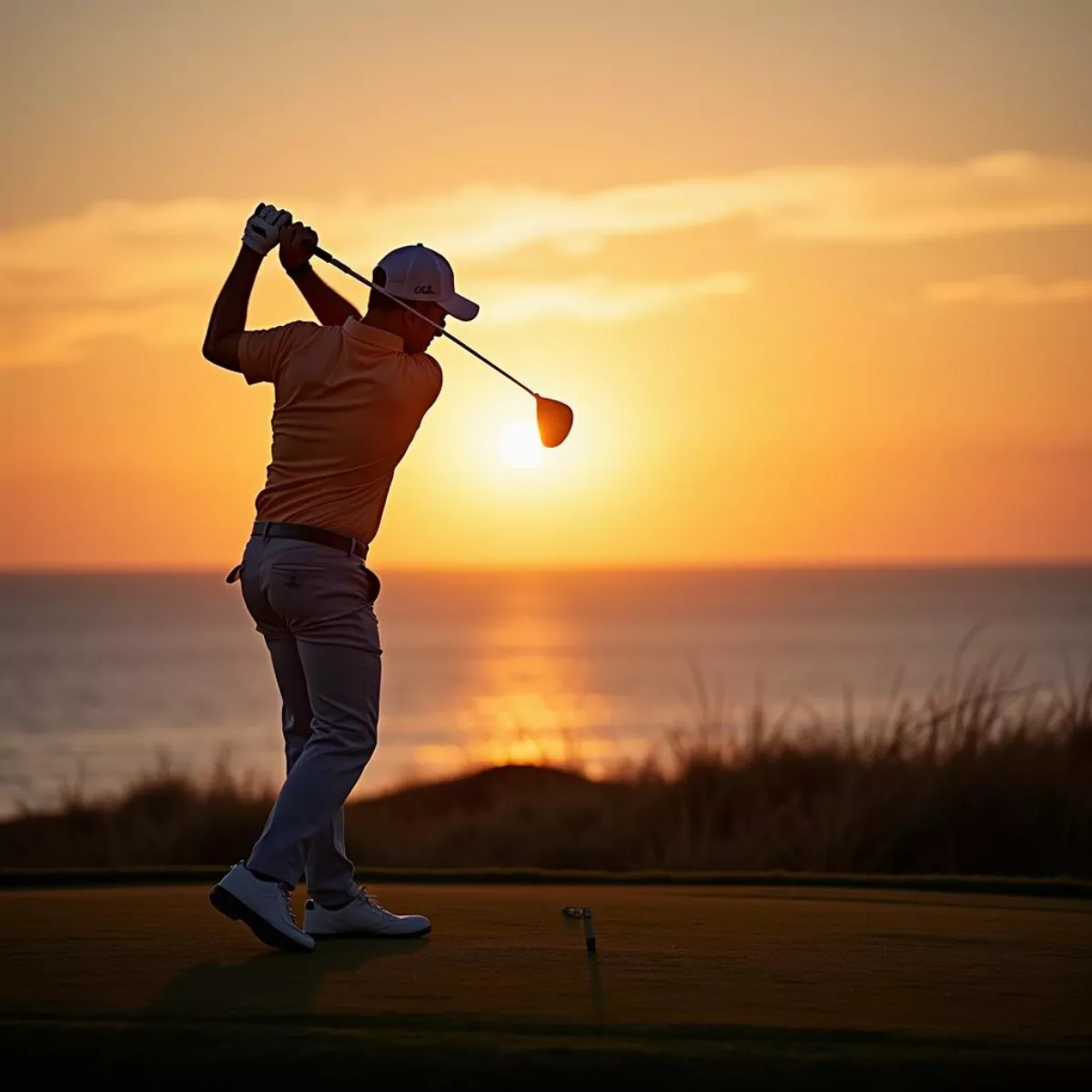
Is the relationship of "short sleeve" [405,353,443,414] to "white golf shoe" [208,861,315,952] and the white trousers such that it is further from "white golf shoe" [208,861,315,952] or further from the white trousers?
"white golf shoe" [208,861,315,952]

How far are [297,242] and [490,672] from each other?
8012 centimetres

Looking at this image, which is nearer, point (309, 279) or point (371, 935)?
point (371, 935)

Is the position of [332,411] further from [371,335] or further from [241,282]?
[241,282]

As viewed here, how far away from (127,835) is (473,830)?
2516 millimetres

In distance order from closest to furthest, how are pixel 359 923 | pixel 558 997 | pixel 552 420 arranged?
1. pixel 558 997
2. pixel 359 923
3. pixel 552 420

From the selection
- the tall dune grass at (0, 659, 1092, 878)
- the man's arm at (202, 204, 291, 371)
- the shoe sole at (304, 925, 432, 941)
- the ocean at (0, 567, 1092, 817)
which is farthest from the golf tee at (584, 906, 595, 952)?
the ocean at (0, 567, 1092, 817)

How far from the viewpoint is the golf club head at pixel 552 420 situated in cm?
621

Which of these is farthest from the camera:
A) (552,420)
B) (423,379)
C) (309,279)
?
(552,420)

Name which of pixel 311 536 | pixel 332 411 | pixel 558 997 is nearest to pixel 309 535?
pixel 311 536

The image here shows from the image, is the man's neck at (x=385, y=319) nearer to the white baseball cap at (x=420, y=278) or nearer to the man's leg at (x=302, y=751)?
the white baseball cap at (x=420, y=278)

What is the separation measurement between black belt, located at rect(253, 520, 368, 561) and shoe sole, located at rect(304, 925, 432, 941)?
1182 mm

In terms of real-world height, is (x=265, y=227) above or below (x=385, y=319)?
above

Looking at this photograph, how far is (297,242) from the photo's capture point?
5.68 meters

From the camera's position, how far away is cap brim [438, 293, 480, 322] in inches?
227
